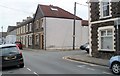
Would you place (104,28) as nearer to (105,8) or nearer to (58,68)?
(105,8)

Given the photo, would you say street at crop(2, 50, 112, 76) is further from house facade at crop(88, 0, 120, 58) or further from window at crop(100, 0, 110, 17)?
window at crop(100, 0, 110, 17)

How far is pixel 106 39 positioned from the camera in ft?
68.6

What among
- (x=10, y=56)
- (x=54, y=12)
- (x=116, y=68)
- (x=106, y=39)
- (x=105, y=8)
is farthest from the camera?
(x=54, y=12)

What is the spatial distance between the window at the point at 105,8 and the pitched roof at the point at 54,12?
2134 cm

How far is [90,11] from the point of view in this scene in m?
23.0

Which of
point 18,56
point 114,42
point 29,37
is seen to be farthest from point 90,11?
point 29,37

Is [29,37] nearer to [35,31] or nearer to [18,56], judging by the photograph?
[35,31]

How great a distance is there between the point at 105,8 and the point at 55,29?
21779mm

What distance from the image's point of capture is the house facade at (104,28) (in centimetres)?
1939

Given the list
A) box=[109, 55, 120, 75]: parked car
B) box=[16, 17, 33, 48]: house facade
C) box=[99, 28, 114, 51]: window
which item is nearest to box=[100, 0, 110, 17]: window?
box=[99, 28, 114, 51]: window

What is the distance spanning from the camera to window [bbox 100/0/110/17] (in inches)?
825

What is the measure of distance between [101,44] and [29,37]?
3372cm

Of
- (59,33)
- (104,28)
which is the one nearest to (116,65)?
(104,28)

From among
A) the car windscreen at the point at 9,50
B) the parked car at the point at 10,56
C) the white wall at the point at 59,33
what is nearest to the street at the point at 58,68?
the parked car at the point at 10,56
